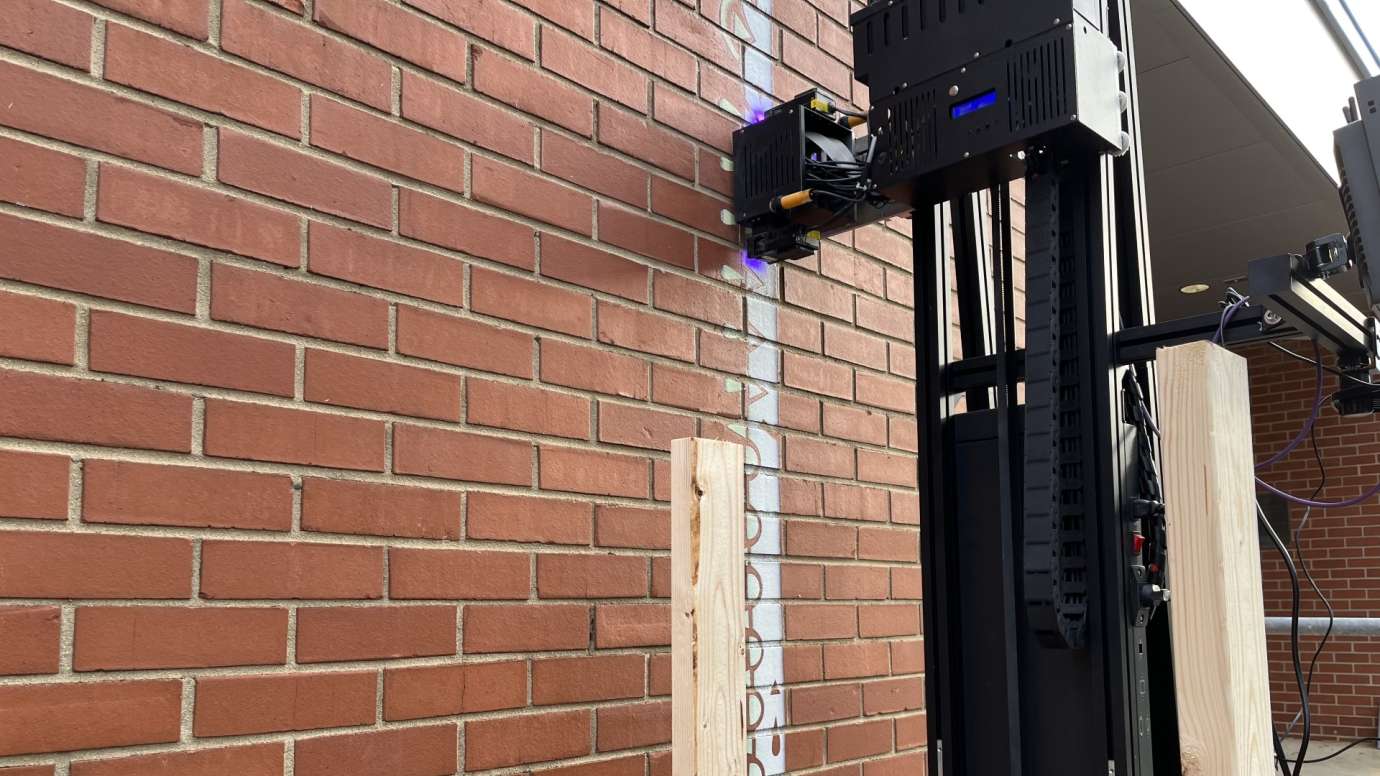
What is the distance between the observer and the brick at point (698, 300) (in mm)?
1989

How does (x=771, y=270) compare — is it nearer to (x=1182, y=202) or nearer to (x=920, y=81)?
(x=920, y=81)

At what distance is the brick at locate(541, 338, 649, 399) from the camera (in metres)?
1.77

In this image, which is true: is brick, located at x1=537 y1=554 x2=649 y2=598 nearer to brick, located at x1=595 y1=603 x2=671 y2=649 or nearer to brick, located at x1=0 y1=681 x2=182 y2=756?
brick, located at x1=595 y1=603 x2=671 y2=649

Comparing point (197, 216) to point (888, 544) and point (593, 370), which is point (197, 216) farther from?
point (888, 544)

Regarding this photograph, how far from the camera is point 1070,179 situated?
1708mm

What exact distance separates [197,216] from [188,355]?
18 cm

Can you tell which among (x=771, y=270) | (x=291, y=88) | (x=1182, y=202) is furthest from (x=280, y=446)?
(x=1182, y=202)

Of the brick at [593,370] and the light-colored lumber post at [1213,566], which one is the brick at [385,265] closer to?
the brick at [593,370]

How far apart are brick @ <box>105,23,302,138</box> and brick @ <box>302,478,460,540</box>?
19.3 inches

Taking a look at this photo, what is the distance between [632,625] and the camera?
6.08 ft

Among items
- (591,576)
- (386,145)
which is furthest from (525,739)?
(386,145)

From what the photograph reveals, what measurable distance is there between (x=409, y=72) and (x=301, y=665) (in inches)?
34.3

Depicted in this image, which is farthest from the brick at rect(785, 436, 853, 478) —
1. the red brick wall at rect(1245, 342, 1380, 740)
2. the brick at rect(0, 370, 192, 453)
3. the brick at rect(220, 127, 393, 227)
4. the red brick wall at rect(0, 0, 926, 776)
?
the red brick wall at rect(1245, 342, 1380, 740)

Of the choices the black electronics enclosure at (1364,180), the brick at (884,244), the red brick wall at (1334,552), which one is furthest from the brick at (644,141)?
the red brick wall at (1334,552)
